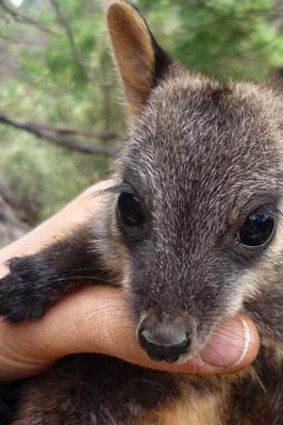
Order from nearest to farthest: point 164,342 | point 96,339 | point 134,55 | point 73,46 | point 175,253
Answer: point 164,342, point 175,253, point 96,339, point 134,55, point 73,46

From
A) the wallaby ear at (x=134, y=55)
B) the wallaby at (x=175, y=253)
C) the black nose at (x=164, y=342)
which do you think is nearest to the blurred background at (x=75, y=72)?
the wallaby ear at (x=134, y=55)

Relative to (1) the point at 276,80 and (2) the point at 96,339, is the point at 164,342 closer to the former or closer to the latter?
(2) the point at 96,339

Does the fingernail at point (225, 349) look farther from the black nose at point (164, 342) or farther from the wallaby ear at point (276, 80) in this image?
the wallaby ear at point (276, 80)

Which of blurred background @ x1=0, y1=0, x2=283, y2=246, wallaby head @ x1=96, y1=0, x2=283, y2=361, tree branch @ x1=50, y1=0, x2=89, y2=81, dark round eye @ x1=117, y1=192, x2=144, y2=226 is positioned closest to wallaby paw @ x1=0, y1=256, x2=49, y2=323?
wallaby head @ x1=96, y1=0, x2=283, y2=361

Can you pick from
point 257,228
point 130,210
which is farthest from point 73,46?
point 257,228

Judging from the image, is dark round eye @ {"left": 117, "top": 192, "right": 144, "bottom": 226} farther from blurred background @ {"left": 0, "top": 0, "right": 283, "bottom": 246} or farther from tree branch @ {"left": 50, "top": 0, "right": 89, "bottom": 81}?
tree branch @ {"left": 50, "top": 0, "right": 89, "bottom": 81}

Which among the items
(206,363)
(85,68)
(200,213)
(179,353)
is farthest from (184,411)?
(85,68)
